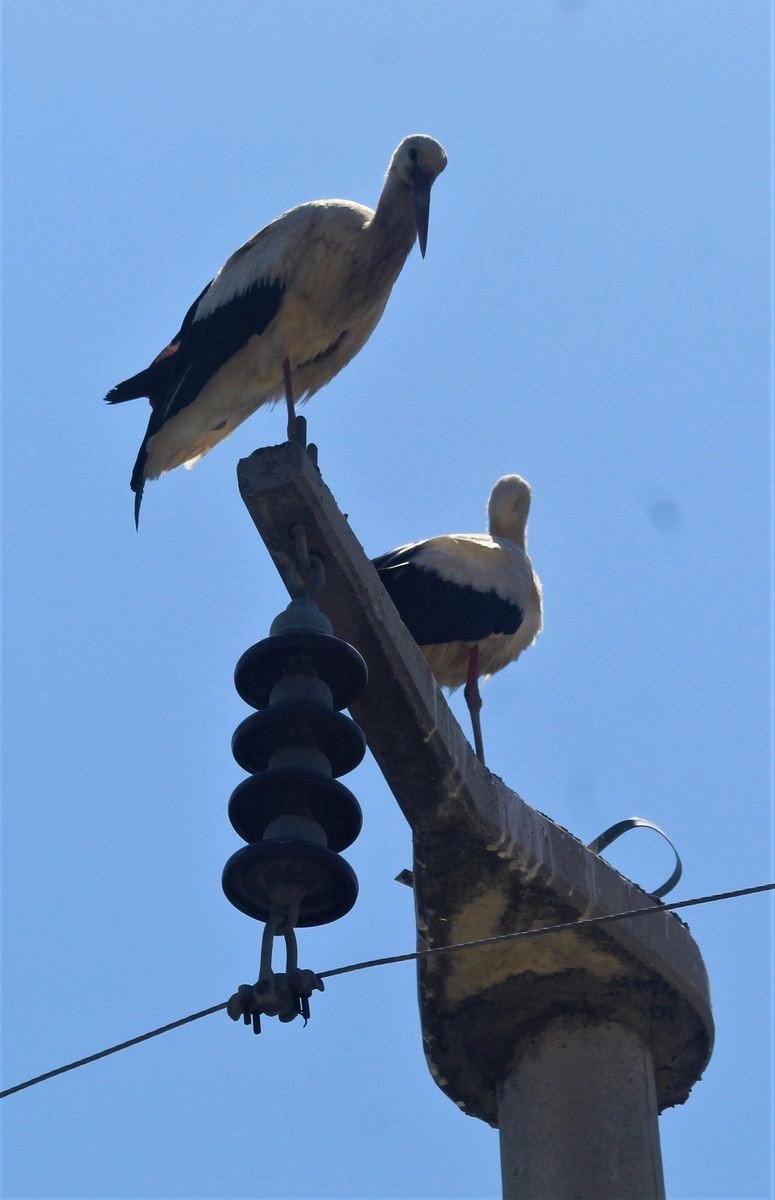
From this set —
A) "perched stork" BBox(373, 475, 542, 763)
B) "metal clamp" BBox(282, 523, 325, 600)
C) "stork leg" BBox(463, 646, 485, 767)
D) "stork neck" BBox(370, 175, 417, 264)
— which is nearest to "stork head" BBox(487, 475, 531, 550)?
"perched stork" BBox(373, 475, 542, 763)

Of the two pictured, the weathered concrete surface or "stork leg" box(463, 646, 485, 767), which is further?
"stork leg" box(463, 646, 485, 767)

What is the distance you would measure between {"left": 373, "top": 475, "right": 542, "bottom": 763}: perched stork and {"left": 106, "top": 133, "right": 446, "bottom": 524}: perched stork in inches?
37.3

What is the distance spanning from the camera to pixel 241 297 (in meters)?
8.20

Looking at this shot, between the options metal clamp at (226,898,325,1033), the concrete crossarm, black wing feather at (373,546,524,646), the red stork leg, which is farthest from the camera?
black wing feather at (373,546,524,646)

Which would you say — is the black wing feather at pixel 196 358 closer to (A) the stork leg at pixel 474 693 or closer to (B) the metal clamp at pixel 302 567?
(A) the stork leg at pixel 474 693

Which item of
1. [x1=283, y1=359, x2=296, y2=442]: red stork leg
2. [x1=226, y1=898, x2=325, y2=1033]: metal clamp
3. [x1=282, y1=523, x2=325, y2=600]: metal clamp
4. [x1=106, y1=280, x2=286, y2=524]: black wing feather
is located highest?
[x1=106, y1=280, x2=286, y2=524]: black wing feather

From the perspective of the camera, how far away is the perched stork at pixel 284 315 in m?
8.10

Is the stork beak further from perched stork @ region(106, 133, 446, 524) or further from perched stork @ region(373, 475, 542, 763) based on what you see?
perched stork @ region(373, 475, 542, 763)

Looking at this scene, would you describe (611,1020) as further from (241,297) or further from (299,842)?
(241,297)

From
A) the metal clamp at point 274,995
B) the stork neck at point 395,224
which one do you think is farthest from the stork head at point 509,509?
the metal clamp at point 274,995

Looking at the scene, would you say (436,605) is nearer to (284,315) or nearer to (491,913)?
(284,315)

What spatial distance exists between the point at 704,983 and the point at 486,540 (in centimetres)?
350

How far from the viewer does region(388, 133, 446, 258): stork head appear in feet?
27.2

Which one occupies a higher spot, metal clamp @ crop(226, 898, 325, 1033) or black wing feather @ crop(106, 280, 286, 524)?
black wing feather @ crop(106, 280, 286, 524)
